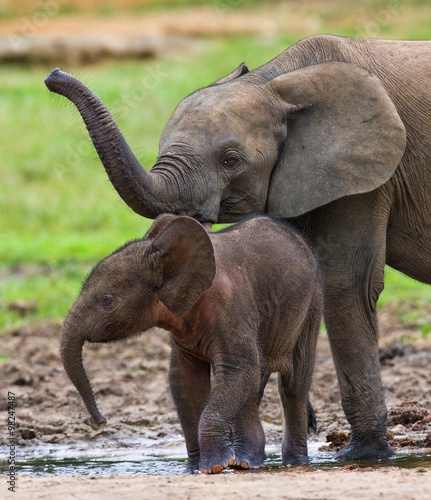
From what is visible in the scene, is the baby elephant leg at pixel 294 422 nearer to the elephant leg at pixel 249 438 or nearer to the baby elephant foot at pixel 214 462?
the elephant leg at pixel 249 438

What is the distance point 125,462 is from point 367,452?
1435 mm

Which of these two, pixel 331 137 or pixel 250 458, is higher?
pixel 331 137

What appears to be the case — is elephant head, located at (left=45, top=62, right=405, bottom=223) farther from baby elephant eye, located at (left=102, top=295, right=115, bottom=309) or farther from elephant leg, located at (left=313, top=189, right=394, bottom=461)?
baby elephant eye, located at (left=102, top=295, right=115, bottom=309)

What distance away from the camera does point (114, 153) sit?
19.5 ft

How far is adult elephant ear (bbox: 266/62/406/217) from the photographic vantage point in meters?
6.53

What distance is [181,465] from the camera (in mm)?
6645

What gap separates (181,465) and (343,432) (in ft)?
4.14

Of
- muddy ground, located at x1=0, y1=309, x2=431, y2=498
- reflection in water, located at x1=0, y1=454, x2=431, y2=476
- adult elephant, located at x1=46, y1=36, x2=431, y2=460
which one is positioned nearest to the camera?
reflection in water, located at x1=0, y1=454, x2=431, y2=476

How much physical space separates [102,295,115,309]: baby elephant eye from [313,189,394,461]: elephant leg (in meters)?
1.53

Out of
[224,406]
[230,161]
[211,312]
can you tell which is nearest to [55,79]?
[230,161]

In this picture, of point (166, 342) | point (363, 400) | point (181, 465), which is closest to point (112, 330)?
point (181, 465)

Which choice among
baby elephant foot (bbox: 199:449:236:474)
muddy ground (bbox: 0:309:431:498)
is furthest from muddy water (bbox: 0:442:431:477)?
baby elephant foot (bbox: 199:449:236:474)

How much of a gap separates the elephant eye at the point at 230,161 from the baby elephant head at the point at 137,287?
2.66 feet

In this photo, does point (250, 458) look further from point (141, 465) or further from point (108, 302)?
point (108, 302)
